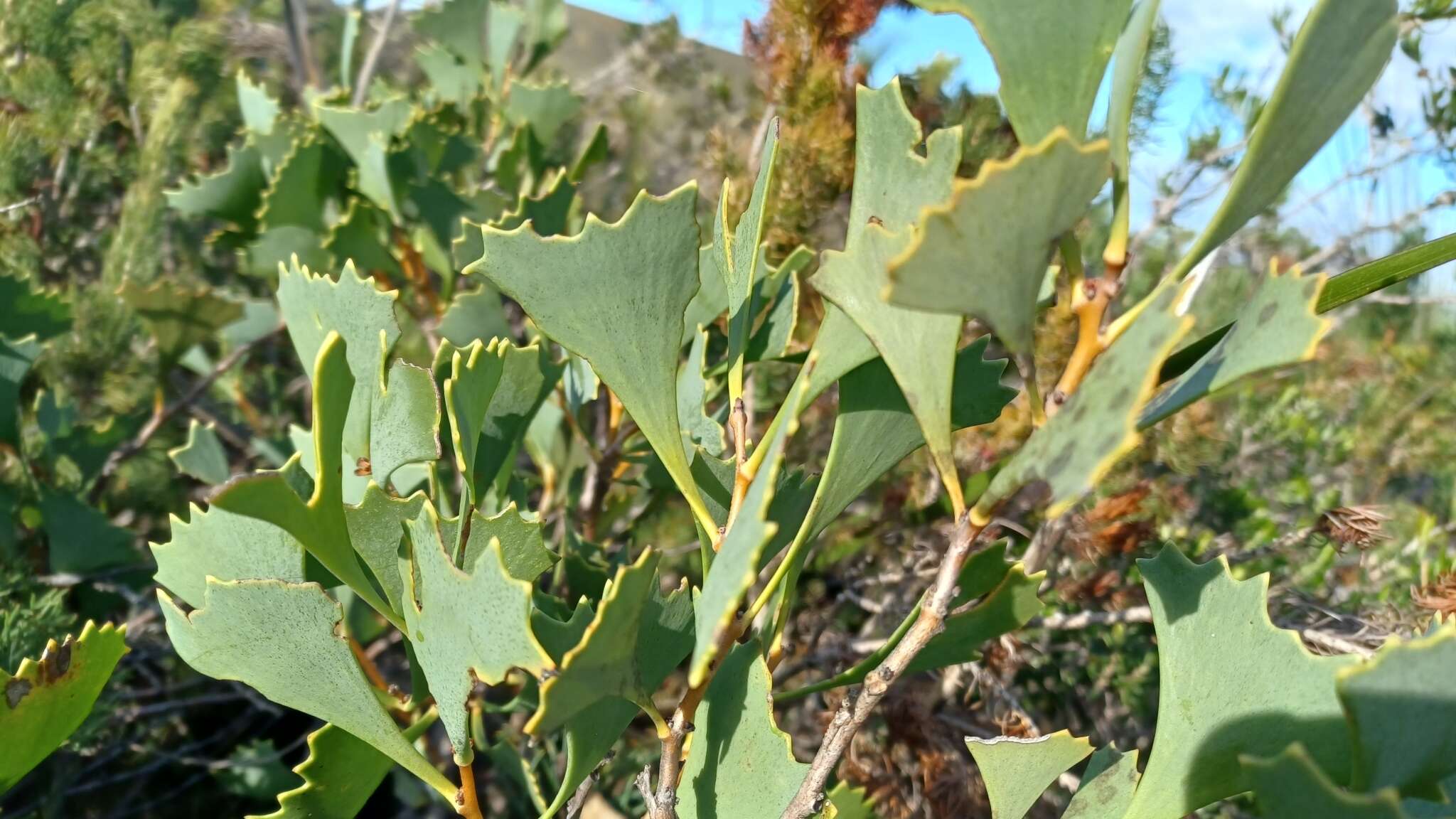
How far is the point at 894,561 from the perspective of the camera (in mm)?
1369

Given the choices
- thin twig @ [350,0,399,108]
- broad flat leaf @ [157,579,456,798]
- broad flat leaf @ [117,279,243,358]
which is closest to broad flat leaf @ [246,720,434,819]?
broad flat leaf @ [157,579,456,798]

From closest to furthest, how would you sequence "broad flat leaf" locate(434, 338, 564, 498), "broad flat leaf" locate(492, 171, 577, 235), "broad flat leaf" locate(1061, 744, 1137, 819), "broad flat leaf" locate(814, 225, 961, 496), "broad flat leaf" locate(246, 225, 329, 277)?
"broad flat leaf" locate(814, 225, 961, 496)
"broad flat leaf" locate(1061, 744, 1137, 819)
"broad flat leaf" locate(434, 338, 564, 498)
"broad flat leaf" locate(492, 171, 577, 235)
"broad flat leaf" locate(246, 225, 329, 277)

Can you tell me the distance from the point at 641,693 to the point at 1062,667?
96 cm

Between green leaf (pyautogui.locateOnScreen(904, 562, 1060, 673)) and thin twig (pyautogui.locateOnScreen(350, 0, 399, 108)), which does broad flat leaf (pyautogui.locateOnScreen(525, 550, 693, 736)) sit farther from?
thin twig (pyautogui.locateOnScreen(350, 0, 399, 108))

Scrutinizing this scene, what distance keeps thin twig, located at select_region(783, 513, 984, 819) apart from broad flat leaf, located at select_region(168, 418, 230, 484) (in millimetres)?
716

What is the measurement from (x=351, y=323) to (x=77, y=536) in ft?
2.10

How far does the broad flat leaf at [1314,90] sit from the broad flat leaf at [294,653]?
48cm

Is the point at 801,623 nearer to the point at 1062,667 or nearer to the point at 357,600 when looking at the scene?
the point at 1062,667

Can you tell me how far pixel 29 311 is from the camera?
103 cm

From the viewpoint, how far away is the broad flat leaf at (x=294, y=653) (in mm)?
542

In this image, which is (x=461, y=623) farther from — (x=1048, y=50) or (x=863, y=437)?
(x=1048, y=50)

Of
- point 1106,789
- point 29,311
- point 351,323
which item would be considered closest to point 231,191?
point 29,311

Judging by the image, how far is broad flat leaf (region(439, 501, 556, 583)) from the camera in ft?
1.86

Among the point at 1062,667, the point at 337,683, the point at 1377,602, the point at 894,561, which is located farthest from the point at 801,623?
the point at 337,683
